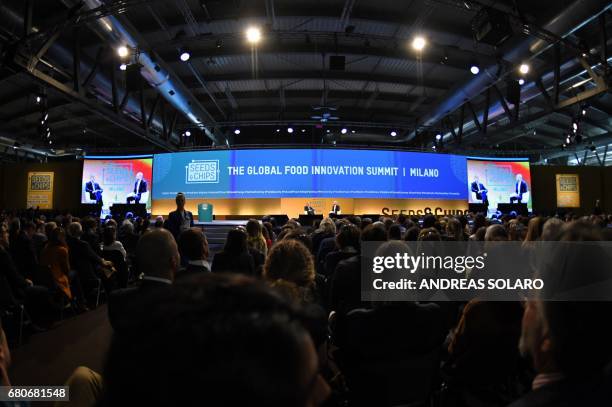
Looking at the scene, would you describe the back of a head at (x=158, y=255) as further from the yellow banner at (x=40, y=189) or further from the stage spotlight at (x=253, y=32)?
the yellow banner at (x=40, y=189)

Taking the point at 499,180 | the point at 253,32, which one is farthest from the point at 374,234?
the point at 499,180

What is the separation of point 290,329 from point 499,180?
16.1 metres

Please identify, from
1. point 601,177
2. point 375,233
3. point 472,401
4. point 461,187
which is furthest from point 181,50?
point 601,177

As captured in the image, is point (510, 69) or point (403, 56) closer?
point (510, 69)

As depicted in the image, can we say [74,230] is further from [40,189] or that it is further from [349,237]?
[40,189]

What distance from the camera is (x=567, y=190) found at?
609 inches

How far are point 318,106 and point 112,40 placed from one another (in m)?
7.11

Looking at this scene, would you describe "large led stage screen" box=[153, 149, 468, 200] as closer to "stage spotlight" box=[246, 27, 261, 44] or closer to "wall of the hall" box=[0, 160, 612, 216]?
"stage spotlight" box=[246, 27, 261, 44]

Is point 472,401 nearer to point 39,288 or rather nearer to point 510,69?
point 39,288

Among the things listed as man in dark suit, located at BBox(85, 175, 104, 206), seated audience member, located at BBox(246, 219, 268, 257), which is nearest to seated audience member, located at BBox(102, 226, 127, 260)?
seated audience member, located at BBox(246, 219, 268, 257)

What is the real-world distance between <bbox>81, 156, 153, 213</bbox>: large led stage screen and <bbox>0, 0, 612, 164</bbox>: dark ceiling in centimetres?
164

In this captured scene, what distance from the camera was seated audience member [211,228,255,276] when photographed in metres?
2.90

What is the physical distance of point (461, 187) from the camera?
514 inches

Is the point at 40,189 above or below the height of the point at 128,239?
above
